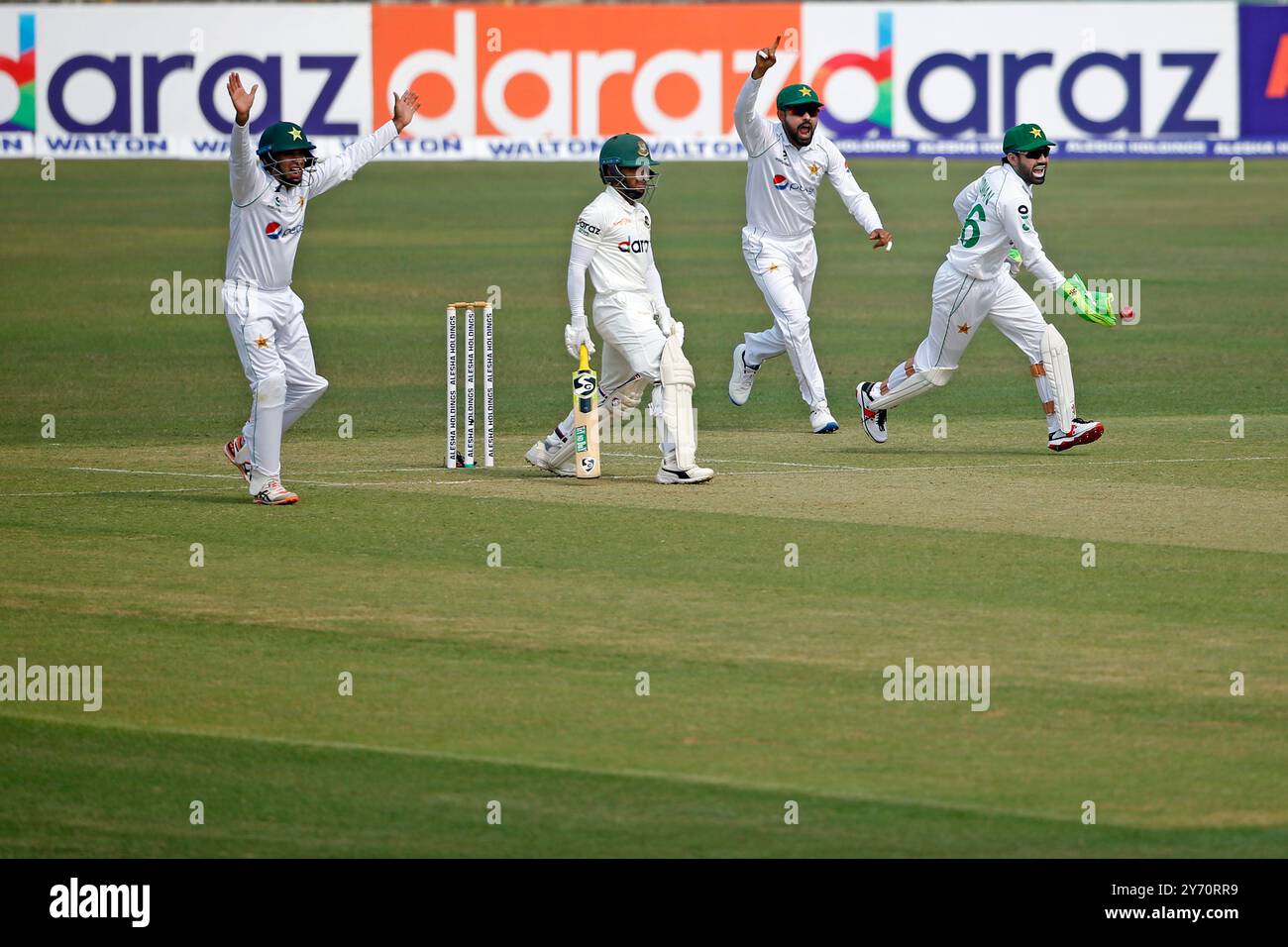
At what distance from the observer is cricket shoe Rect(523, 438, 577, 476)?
13.7 metres

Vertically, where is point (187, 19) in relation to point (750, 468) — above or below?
above

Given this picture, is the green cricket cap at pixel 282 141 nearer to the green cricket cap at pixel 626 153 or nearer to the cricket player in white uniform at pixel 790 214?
the green cricket cap at pixel 626 153

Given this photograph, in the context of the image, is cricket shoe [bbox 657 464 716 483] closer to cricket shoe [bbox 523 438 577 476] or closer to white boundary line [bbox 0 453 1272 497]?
white boundary line [bbox 0 453 1272 497]

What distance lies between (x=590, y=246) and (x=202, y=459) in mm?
3331

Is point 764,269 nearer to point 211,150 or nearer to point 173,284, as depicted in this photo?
Answer: point 173,284

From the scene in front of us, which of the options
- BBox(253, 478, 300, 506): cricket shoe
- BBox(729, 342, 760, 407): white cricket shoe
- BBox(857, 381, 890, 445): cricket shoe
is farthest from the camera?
BBox(729, 342, 760, 407): white cricket shoe

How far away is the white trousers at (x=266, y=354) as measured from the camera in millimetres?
12500

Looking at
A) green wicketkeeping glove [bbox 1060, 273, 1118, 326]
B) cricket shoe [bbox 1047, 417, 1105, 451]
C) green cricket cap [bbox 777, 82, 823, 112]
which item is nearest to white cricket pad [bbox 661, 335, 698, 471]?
green wicketkeeping glove [bbox 1060, 273, 1118, 326]

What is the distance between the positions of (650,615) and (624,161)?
13.3 ft

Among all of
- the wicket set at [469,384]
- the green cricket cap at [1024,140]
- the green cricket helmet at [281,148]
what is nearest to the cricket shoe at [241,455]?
the wicket set at [469,384]

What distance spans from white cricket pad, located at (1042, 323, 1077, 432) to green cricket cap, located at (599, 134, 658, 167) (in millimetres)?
2890

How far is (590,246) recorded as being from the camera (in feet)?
42.9

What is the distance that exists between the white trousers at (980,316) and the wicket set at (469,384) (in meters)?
2.96
